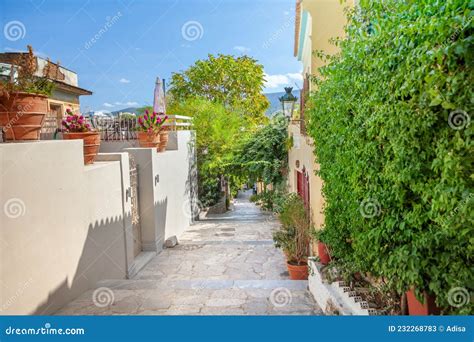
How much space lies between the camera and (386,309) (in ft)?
12.3

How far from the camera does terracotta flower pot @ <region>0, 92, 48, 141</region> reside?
15.7 feet

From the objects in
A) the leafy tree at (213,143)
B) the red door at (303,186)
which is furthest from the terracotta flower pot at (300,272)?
the leafy tree at (213,143)

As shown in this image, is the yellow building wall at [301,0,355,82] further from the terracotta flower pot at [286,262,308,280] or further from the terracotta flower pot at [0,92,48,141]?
the terracotta flower pot at [0,92,48,141]

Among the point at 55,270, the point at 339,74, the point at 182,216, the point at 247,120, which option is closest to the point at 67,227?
the point at 55,270

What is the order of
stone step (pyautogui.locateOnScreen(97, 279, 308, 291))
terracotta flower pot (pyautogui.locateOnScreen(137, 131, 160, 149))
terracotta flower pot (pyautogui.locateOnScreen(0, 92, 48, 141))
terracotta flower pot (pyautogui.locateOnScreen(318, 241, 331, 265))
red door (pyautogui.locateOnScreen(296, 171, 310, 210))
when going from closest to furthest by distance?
terracotta flower pot (pyautogui.locateOnScreen(0, 92, 48, 141)), terracotta flower pot (pyautogui.locateOnScreen(318, 241, 331, 265)), stone step (pyautogui.locateOnScreen(97, 279, 308, 291)), red door (pyautogui.locateOnScreen(296, 171, 310, 210)), terracotta flower pot (pyautogui.locateOnScreen(137, 131, 160, 149))

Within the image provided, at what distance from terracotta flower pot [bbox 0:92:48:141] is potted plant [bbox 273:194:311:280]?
16.8 feet

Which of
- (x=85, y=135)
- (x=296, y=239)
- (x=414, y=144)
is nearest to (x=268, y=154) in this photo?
(x=296, y=239)
